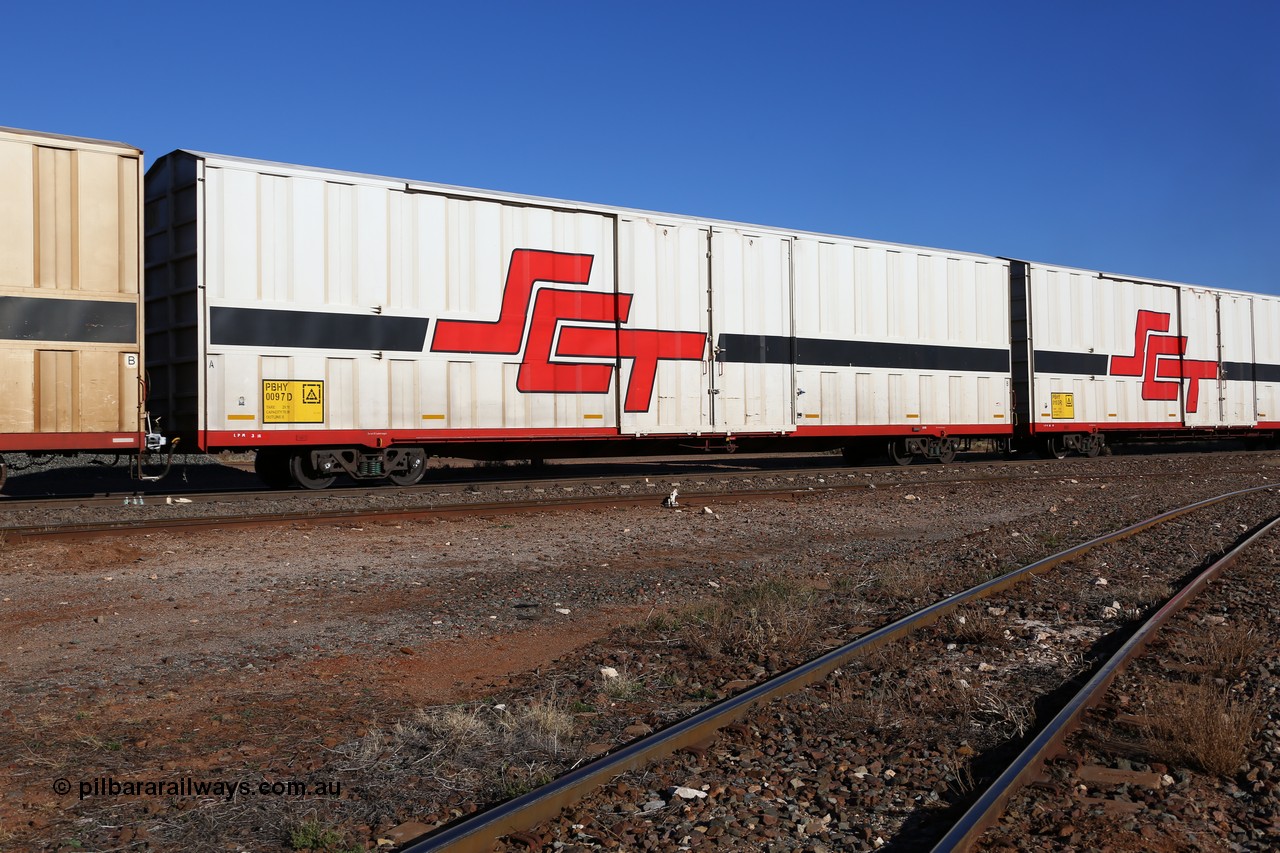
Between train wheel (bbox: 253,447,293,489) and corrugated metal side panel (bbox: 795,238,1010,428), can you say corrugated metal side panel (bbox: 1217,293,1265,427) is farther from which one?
train wheel (bbox: 253,447,293,489)

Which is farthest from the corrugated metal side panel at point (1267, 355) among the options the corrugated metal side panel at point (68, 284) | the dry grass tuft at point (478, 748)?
the dry grass tuft at point (478, 748)

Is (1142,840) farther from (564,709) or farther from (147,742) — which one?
(147,742)

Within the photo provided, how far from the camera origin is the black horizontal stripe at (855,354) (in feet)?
57.1

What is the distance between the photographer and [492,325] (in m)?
14.9

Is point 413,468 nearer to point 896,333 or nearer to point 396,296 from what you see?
point 396,296

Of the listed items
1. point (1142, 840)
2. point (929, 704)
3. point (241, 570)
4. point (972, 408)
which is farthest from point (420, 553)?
point (972, 408)

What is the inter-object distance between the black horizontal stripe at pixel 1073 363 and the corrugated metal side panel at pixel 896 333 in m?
1.15

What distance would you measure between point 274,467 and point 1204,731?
1340 centimetres

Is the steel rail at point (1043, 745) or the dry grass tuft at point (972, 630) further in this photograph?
the dry grass tuft at point (972, 630)

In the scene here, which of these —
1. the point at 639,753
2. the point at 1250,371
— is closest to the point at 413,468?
the point at 639,753

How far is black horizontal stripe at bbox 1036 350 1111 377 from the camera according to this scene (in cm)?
2202

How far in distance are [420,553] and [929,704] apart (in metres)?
6.20

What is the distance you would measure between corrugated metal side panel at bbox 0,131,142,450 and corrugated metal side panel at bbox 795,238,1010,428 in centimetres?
1112

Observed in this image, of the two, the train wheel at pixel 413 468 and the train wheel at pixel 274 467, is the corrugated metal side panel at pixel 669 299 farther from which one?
the train wheel at pixel 274 467
